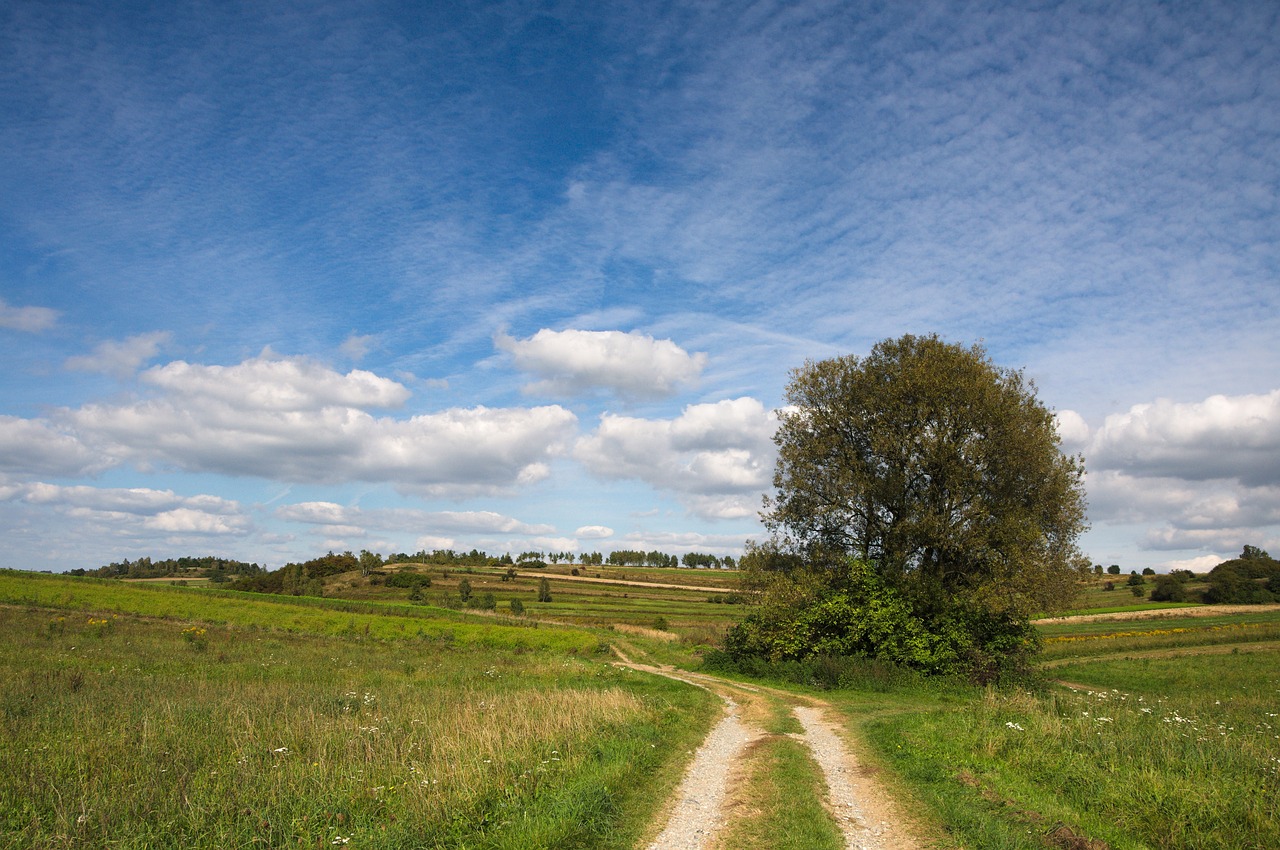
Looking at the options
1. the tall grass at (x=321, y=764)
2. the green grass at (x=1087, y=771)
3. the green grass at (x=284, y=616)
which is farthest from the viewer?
the green grass at (x=284, y=616)

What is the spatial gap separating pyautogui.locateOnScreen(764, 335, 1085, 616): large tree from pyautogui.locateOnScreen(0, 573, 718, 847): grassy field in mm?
12208

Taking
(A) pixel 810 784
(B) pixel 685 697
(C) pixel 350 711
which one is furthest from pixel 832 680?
(C) pixel 350 711

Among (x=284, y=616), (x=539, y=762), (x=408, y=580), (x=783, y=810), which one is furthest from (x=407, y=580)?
(x=783, y=810)

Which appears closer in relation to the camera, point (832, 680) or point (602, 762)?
point (602, 762)

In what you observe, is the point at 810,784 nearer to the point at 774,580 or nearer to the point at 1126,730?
the point at 1126,730

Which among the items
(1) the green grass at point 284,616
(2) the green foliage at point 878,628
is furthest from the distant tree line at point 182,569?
(2) the green foliage at point 878,628

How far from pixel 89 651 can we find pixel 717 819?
29704 millimetres

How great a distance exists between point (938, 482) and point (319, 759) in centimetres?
2672

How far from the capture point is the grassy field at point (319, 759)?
8266 millimetres

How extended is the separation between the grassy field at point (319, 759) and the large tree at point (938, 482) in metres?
12.2

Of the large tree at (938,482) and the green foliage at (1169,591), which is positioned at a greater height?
the large tree at (938,482)

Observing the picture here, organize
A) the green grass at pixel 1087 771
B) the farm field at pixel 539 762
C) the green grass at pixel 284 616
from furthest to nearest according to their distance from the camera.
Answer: the green grass at pixel 284 616 < the green grass at pixel 1087 771 < the farm field at pixel 539 762

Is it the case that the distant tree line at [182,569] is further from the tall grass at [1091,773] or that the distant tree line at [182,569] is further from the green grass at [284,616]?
the tall grass at [1091,773]

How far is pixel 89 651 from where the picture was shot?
27.2 metres
